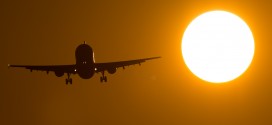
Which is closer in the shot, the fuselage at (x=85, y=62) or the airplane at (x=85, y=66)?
the fuselage at (x=85, y=62)

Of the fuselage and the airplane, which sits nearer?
the fuselage

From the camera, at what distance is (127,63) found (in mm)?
178125

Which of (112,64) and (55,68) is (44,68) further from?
(112,64)

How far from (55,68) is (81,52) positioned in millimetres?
10502

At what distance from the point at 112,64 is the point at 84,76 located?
13910mm

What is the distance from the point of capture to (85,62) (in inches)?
6521

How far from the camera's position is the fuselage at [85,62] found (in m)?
163

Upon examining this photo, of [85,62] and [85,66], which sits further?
[85,62]

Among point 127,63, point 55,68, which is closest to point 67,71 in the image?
point 55,68

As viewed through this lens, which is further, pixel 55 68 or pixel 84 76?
pixel 55 68

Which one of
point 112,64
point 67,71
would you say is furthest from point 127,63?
point 67,71

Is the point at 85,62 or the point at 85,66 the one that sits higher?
the point at 85,62

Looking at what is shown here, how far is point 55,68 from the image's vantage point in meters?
175

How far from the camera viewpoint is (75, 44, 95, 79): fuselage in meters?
163
